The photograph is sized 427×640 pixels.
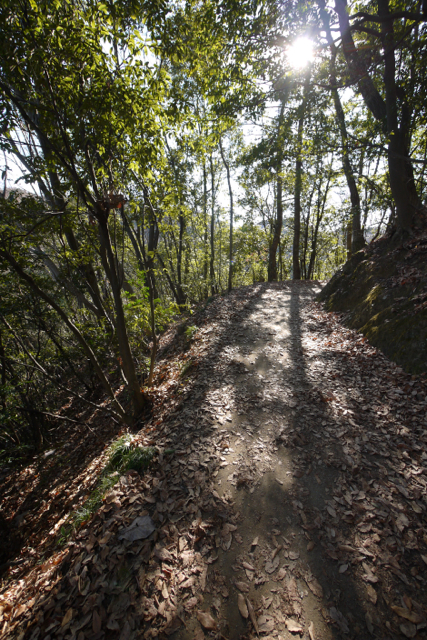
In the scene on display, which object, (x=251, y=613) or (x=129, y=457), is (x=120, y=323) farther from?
(x=251, y=613)

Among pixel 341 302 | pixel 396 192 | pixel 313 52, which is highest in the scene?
pixel 313 52

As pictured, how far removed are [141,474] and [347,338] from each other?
19.3 feet

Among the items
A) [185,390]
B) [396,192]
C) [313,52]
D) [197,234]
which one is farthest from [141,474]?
[197,234]

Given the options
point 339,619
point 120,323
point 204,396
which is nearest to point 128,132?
point 120,323

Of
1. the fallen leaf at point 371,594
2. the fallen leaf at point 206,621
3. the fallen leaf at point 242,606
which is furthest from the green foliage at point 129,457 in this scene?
the fallen leaf at point 371,594

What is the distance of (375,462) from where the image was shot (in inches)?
134

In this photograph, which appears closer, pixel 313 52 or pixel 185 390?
pixel 185 390

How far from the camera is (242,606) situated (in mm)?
2266

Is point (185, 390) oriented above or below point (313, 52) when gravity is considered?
below

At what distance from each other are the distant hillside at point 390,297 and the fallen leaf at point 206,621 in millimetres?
4735

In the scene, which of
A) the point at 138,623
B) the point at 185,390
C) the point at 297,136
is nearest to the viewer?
the point at 138,623

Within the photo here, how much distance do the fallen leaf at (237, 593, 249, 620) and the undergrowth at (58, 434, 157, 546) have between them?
199cm

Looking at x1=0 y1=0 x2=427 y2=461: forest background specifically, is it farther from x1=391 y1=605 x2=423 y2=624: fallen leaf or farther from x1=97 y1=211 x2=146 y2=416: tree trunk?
x1=391 y1=605 x2=423 y2=624: fallen leaf

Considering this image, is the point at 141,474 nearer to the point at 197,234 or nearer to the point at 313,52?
the point at 313,52
